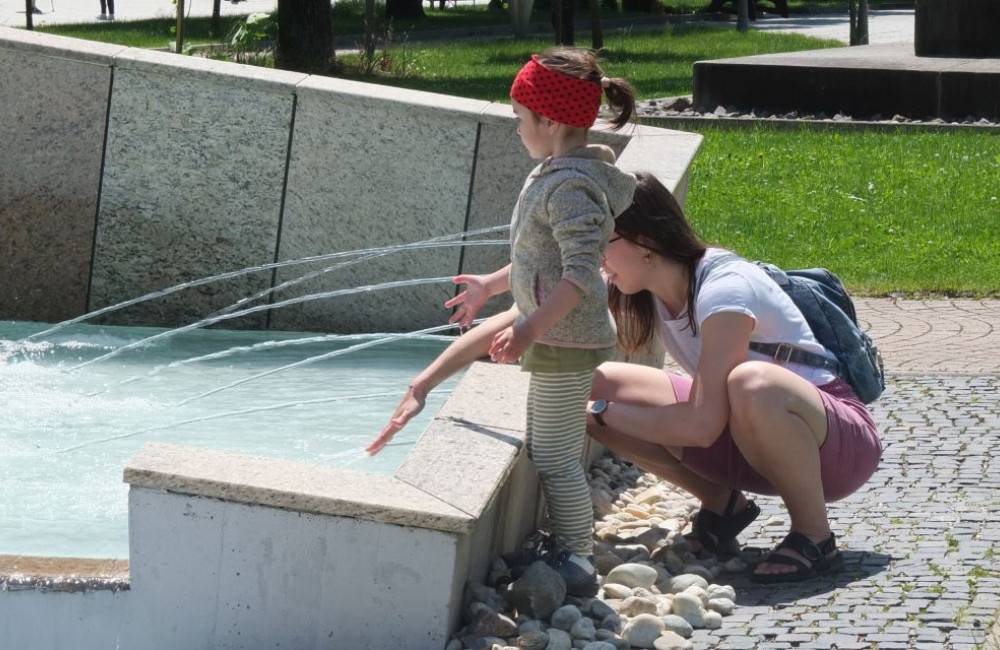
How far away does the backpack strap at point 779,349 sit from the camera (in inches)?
168

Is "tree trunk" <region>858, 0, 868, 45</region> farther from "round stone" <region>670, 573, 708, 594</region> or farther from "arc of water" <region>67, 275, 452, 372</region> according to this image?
"round stone" <region>670, 573, 708, 594</region>

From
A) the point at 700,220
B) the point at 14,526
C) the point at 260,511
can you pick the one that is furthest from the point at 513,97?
the point at 700,220

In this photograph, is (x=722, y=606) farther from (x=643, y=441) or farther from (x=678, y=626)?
(x=643, y=441)

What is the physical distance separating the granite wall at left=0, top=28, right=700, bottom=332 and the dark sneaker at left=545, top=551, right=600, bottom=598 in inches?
122

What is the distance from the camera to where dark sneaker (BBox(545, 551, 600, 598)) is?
4.12 m

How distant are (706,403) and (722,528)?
1.77ft

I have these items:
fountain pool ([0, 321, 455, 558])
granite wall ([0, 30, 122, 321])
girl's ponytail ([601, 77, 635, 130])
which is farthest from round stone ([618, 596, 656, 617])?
granite wall ([0, 30, 122, 321])

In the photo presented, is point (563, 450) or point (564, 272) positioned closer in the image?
point (564, 272)

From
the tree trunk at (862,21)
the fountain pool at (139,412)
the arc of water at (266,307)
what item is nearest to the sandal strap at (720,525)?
the fountain pool at (139,412)

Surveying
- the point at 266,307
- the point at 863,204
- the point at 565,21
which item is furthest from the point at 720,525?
the point at 565,21

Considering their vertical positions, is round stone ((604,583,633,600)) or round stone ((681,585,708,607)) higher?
round stone ((681,585,708,607))

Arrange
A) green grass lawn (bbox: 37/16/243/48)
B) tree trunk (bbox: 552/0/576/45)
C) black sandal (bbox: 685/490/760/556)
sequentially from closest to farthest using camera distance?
black sandal (bbox: 685/490/760/556), tree trunk (bbox: 552/0/576/45), green grass lawn (bbox: 37/16/243/48)

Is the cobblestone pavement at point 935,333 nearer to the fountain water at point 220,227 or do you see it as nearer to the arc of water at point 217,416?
the fountain water at point 220,227

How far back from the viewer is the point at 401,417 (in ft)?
13.0
